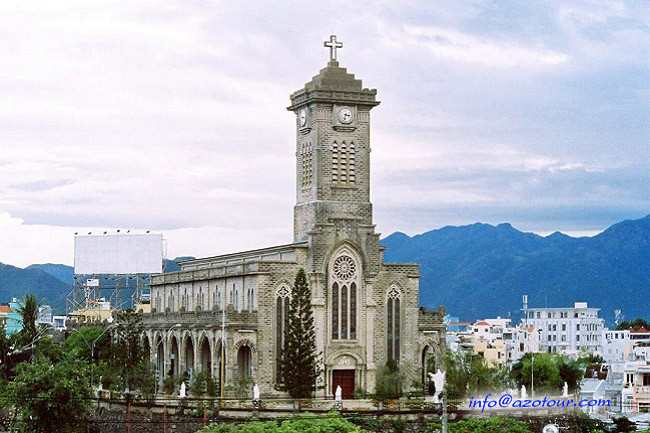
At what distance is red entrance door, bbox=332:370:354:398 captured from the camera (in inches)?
3297

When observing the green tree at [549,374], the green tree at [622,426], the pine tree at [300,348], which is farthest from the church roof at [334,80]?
the green tree at [549,374]

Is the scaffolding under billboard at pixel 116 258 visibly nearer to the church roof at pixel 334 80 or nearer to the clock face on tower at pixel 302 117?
the clock face on tower at pixel 302 117

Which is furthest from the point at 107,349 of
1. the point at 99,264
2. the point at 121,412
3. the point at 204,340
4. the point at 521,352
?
the point at 521,352

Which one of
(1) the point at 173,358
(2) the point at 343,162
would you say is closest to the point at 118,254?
(1) the point at 173,358

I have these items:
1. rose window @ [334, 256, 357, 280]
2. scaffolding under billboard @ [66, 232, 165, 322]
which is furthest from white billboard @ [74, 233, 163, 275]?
rose window @ [334, 256, 357, 280]

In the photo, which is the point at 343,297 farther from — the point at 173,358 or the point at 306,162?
the point at 173,358

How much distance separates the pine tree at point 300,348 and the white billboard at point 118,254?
62.1 m

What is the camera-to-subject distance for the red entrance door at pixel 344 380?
275 feet

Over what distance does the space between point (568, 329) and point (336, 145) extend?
352 feet

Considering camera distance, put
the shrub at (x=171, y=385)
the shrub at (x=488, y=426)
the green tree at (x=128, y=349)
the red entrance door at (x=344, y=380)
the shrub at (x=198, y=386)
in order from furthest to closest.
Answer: the green tree at (x=128, y=349) → the shrub at (x=171, y=385) → the red entrance door at (x=344, y=380) → the shrub at (x=198, y=386) → the shrub at (x=488, y=426)

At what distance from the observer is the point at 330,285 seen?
84188 millimetres

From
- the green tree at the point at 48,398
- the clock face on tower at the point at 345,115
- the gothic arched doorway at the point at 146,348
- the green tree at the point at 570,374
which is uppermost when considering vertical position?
the clock face on tower at the point at 345,115

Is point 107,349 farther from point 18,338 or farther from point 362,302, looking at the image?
point 362,302

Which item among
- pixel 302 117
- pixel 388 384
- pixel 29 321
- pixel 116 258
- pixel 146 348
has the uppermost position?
pixel 302 117
